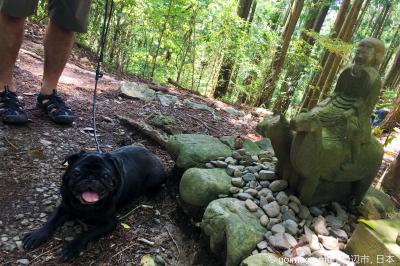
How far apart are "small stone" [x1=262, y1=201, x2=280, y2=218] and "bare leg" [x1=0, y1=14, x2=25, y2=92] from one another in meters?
2.61

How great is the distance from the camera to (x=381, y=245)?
242cm

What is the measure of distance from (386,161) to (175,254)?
17.7 feet

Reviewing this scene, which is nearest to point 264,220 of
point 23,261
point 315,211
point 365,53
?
point 315,211

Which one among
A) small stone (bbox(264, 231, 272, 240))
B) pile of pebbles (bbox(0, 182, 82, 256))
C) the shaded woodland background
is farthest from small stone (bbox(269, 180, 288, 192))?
the shaded woodland background

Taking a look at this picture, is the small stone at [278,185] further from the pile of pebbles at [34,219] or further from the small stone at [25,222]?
the small stone at [25,222]

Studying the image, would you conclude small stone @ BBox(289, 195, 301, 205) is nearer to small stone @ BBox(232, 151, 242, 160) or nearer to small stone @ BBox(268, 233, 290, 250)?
small stone @ BBox(268, 233, 290, 250)

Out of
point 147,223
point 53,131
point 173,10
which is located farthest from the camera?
point 173,10

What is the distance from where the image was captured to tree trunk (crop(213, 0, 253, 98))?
31.7ft

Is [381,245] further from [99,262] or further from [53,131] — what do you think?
[53,131]

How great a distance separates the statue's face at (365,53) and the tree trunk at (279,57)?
6.10m

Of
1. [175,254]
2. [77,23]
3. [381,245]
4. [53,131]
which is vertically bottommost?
[175,254]

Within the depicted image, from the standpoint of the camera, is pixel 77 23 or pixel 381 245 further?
pixel 77 23

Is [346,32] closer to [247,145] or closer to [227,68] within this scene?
[227,68]

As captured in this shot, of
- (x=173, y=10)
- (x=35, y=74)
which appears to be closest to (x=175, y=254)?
(x=35, y=74)
